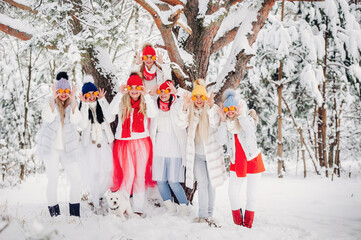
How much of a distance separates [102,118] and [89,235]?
163cm

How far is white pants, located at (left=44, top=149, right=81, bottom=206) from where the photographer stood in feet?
11.3

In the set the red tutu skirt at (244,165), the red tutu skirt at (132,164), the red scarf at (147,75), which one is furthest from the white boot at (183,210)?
the red scarf at (147,75)

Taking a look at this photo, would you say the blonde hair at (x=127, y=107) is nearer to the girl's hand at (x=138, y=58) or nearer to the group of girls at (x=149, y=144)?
the group of girls at (x=149, y=144)

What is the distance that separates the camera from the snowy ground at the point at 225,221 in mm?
2773

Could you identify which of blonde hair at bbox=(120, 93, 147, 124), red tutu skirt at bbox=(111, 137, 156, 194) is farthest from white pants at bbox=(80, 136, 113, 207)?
blonde hair at bbox=(120, 93, 147, 124)

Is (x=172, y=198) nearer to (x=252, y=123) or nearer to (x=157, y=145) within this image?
(x=157, y=145)

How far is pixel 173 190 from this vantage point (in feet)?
12.3

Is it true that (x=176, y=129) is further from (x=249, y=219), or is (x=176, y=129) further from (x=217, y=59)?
(x=217, y=59)

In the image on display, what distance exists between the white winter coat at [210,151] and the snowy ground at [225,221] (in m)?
0.59

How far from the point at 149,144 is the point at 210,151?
3.03ft

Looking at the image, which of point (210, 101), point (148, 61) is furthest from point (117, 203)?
point (148, 61)

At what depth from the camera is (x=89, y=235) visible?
2691mm

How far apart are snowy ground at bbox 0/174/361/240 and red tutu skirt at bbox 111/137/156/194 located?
1.56 feet

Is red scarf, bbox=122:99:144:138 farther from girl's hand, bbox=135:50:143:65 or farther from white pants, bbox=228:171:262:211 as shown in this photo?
white pants, bbox=228:171:262:211
